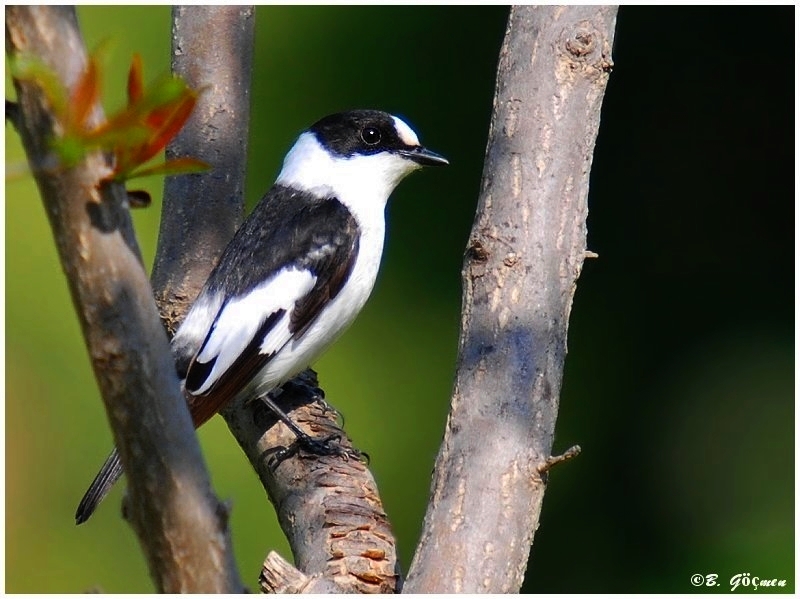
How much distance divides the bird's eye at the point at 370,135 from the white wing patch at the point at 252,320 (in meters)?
0.48

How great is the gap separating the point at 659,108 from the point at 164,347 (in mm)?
3165

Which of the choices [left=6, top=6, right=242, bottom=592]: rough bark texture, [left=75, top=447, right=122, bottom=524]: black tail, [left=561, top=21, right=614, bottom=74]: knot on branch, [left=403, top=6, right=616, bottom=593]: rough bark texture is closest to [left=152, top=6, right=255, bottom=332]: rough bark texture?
[left=75, top=447, right=122, bottom=524]: black tail

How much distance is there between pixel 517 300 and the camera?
1937 mm

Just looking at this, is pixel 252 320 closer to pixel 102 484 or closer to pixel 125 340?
pixel 102 484

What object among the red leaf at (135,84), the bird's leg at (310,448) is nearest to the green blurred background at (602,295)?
the bird's leg at (310,448)

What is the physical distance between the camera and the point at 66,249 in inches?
44.1

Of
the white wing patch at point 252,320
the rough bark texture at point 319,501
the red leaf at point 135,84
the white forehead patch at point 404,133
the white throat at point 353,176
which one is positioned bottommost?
the rough bark texture at point 319,501

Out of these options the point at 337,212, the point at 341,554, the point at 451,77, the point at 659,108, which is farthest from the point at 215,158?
the point at 659,108

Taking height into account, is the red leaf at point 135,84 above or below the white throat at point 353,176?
below

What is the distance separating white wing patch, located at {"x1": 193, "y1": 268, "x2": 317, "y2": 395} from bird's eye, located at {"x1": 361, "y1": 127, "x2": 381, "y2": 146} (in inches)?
18.9

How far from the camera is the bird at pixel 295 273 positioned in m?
2.51

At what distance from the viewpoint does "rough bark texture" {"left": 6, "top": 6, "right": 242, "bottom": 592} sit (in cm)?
107

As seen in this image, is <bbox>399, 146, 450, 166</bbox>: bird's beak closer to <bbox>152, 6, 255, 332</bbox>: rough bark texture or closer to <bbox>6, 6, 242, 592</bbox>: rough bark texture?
<bbox>152, 6, 255, 332</bbox>: rough bark texture

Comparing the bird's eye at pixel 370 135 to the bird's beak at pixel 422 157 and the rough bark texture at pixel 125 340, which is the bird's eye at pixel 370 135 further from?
the rough bark texture at pixel 125 340
